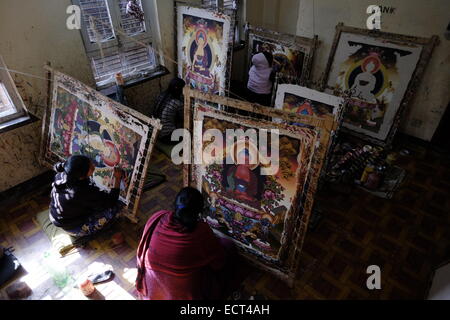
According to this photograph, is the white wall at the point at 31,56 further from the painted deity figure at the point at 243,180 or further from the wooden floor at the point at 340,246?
the painted deity figure at the point at 243,180

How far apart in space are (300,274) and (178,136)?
1.90m

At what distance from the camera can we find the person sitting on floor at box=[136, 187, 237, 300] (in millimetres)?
1456

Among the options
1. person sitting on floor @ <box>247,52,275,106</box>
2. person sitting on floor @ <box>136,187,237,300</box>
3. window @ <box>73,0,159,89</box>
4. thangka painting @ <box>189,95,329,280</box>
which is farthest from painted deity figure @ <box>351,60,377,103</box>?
person sitting on floor @ <box>136,187,237,300</box>

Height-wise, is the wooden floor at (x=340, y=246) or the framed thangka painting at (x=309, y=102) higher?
the framed thangka painting at (x=309, y=102)

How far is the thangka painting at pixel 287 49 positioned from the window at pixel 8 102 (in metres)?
2.63

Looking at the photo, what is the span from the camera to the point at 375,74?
2.84 m

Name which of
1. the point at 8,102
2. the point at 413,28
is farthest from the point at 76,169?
the point at 413,28

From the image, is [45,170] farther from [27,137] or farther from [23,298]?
[23,298]

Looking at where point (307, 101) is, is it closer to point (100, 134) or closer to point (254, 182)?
point (254, 182)

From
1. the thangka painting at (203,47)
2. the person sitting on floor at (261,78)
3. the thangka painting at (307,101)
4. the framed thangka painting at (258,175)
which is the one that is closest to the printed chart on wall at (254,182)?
the framed thangka painting at (258,175)

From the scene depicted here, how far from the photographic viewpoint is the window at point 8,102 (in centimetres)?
227

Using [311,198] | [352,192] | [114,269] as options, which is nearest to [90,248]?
[114,269]

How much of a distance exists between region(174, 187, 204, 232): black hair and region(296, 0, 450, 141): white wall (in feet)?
8.84
